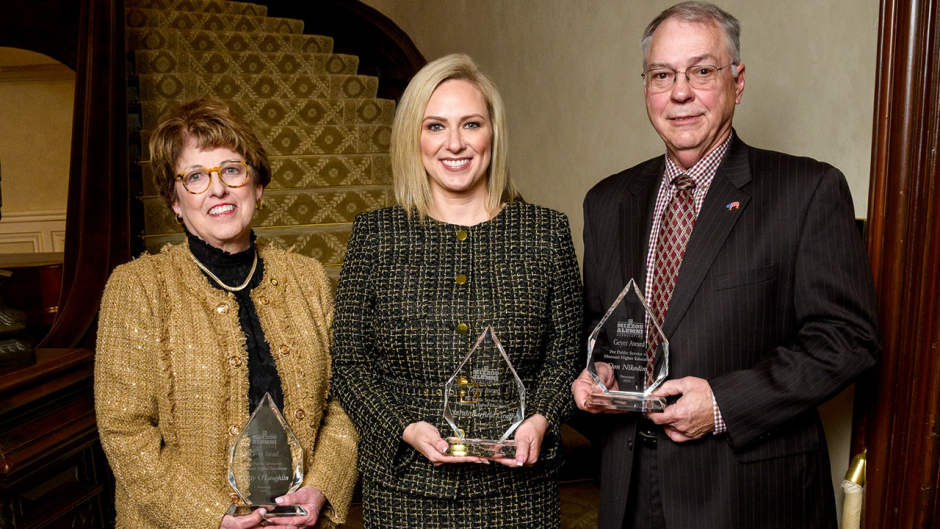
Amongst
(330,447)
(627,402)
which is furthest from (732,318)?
(330,447)

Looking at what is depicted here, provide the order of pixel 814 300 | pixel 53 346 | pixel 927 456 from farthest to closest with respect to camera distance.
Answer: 1. pixel 53 346
2. pixel 927 456
3. pixel 814 300

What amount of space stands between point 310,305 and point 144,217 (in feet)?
9.06

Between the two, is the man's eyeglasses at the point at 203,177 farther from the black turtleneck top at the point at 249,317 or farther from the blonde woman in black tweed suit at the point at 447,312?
the blonde woman in black tweed suit at the point at 447,312

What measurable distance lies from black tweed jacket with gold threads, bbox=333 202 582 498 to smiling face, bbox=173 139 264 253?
0.30 metres

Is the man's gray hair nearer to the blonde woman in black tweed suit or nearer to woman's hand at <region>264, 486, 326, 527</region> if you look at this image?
the blonde woman in black tweed suit

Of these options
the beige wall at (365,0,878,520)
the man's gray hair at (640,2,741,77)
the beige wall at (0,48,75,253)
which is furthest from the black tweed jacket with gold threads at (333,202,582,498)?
the beige wall at (0,48,75,253)

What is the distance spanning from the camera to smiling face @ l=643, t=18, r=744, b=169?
1.82 meters

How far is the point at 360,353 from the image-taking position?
6.34 feet

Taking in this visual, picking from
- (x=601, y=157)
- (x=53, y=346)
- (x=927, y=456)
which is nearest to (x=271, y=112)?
(x=601, y=157)

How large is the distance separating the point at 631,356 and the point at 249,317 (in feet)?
3.20

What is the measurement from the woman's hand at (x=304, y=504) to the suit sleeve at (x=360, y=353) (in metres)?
0.17

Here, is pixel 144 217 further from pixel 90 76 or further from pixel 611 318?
pixel 611 318

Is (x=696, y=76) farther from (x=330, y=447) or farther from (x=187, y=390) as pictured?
(x=187, y=390)

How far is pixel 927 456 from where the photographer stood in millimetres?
1979
